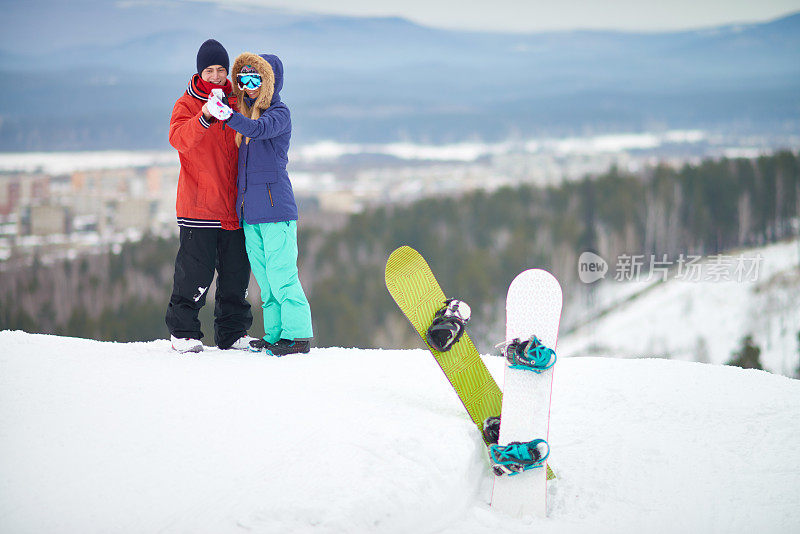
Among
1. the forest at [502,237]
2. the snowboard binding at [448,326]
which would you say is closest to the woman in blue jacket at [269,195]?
the snowboard binding at [448,326]

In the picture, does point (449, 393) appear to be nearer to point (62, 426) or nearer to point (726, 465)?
point (726, 465)

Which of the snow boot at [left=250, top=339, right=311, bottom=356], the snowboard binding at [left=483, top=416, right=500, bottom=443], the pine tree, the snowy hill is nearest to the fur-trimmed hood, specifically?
the snow boot at [left=250, top=339, right=311, bottom=356]

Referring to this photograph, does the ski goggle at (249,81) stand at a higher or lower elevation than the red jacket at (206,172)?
higher

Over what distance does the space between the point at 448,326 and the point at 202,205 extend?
5.71ft

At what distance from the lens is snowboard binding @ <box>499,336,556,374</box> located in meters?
3.47

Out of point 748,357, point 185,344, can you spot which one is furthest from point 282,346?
point 748,357

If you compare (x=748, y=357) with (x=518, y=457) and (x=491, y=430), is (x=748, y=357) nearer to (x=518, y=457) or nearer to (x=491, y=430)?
(x=491, y=430)

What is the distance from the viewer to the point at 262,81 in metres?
4.07

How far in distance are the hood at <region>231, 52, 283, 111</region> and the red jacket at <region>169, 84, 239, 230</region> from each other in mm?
283

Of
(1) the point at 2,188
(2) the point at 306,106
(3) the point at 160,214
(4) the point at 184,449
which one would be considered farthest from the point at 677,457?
(2) the point at 306,106

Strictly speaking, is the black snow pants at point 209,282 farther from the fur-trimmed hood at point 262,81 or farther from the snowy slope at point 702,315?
the snowy slope at point 702,315

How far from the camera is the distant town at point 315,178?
126 ft

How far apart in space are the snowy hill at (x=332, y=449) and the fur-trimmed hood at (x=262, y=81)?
1567 millimetres

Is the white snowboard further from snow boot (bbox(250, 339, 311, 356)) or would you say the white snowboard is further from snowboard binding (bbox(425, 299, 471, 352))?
snow boot (bbox(250, 339, 311, 356))
